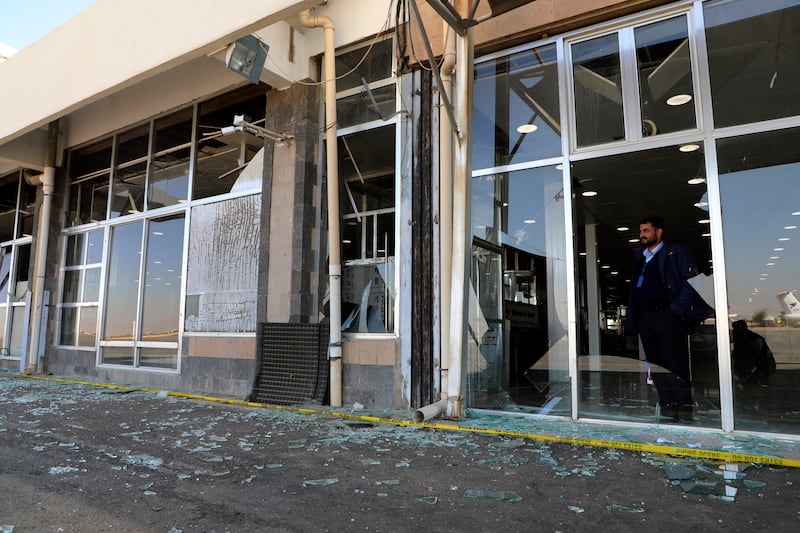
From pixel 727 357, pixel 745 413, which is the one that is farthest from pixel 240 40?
pixel 745 413

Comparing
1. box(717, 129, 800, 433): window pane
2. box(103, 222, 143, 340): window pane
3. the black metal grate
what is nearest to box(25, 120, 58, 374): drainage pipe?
box(103, 222, 143, 340): window pane

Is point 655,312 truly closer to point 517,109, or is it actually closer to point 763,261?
point 763,261

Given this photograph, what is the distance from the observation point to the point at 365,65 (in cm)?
632

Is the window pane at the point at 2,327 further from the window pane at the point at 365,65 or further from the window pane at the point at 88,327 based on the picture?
the window pane at the point at 365,65

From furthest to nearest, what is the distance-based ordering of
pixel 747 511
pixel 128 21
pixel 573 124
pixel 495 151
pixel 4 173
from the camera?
pixel 4 173
pixel 128 21
pixel 495 151
pixel 573 124
pixel 747 511

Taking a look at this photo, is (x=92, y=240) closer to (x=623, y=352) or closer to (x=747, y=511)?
(x=623, y=352)

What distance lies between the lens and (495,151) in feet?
18.2

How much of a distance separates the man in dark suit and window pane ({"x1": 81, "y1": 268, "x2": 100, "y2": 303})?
8.89m

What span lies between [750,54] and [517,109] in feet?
6.98

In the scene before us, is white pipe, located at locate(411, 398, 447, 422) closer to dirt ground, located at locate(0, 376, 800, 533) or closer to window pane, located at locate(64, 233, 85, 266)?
dirt ground, located at locate(0, 376, 800, 533)

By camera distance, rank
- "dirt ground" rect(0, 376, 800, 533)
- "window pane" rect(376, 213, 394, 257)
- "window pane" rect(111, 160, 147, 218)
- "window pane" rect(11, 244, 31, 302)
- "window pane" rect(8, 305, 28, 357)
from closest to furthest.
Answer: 1. "dirt ground" rect(0, 376, 800, 533)
2. "window pane" rect(376, 213, 394, 257)
3. "window pane" rect(111, 160, 147, 218)
4. "window pane" rect(8, 305, 28, 357)
5. "window pane" rect(11, 244, 31, 302)

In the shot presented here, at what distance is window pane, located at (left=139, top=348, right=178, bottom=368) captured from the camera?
24.7ft

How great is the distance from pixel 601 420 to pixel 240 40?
17.6 ft

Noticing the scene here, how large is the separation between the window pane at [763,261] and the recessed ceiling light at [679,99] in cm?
49
